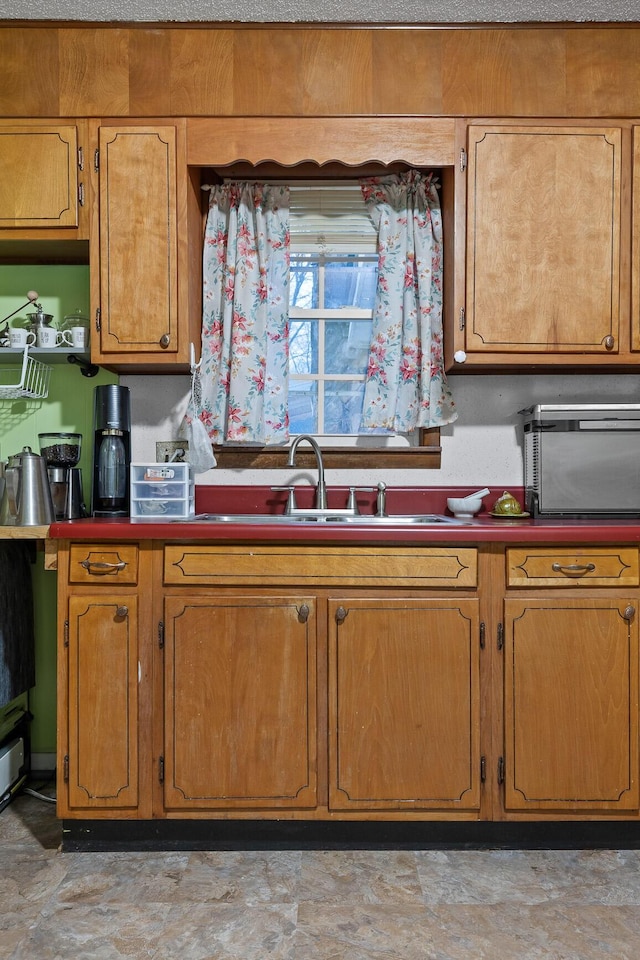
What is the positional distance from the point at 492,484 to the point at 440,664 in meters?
0.89

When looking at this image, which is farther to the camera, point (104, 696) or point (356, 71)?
point (356, 71)

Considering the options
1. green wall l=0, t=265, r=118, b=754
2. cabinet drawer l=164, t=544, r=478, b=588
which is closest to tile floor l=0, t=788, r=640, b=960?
green wall l=0, t=265, r=118, b=754

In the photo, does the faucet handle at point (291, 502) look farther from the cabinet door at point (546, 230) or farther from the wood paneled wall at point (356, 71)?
the wood paneled wall at point (356, 71)

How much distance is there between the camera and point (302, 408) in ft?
9.09

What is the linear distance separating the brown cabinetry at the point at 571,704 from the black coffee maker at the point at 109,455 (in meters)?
1.41

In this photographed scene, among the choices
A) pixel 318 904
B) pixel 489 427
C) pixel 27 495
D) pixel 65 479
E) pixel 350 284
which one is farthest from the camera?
pixel 350 284

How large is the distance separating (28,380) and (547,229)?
77.3 inches

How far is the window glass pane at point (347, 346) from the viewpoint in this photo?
109 inches

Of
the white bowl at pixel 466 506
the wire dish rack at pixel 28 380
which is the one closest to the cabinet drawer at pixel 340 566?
the white bowl at pixel 466 506

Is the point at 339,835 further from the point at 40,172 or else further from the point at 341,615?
the point at 40,172

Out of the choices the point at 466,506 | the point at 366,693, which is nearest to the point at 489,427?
the point at 466,506

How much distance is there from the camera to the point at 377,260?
9.00 ft

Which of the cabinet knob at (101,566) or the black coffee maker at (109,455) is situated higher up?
the black coffee maker at (109,455)

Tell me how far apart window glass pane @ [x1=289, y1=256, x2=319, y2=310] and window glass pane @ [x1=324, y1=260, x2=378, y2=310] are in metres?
0.05
